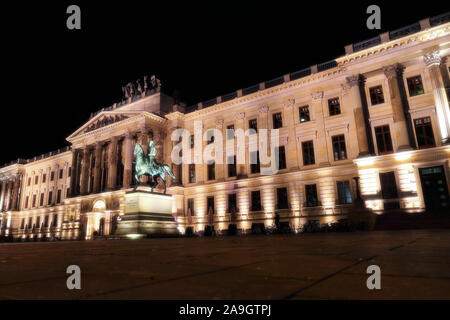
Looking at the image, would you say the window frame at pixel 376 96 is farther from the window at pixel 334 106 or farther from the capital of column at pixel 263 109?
the capital of column at pixel 263 109

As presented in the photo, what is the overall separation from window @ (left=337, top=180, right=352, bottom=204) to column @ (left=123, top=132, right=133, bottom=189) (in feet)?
75.6

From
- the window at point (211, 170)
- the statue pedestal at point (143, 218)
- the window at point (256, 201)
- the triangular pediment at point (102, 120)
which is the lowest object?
the statue pedestal at point (143, 218)

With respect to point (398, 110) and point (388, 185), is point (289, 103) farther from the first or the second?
point (388, 185)

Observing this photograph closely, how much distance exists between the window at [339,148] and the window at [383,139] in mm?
2941

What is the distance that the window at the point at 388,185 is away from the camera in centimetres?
2297

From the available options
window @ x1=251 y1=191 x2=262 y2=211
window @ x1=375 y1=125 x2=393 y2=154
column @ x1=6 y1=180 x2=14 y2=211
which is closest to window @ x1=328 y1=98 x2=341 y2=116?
window @ x1=375 y1=125 x2=393 y2=154

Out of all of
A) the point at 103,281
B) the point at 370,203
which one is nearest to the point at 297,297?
the point at 103,281

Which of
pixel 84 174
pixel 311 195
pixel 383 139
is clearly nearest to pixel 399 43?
pixel 383 139

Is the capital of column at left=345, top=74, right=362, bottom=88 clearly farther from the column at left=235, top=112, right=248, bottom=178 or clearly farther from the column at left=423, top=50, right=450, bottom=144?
the column at left=235, top=112, right=248, bottom=178

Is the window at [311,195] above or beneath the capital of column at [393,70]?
beneath

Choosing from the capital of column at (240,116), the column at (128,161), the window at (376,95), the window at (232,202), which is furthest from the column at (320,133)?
the column at (128,161)

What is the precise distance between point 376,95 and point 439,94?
4.80 metres

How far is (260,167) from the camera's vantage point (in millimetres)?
30531
